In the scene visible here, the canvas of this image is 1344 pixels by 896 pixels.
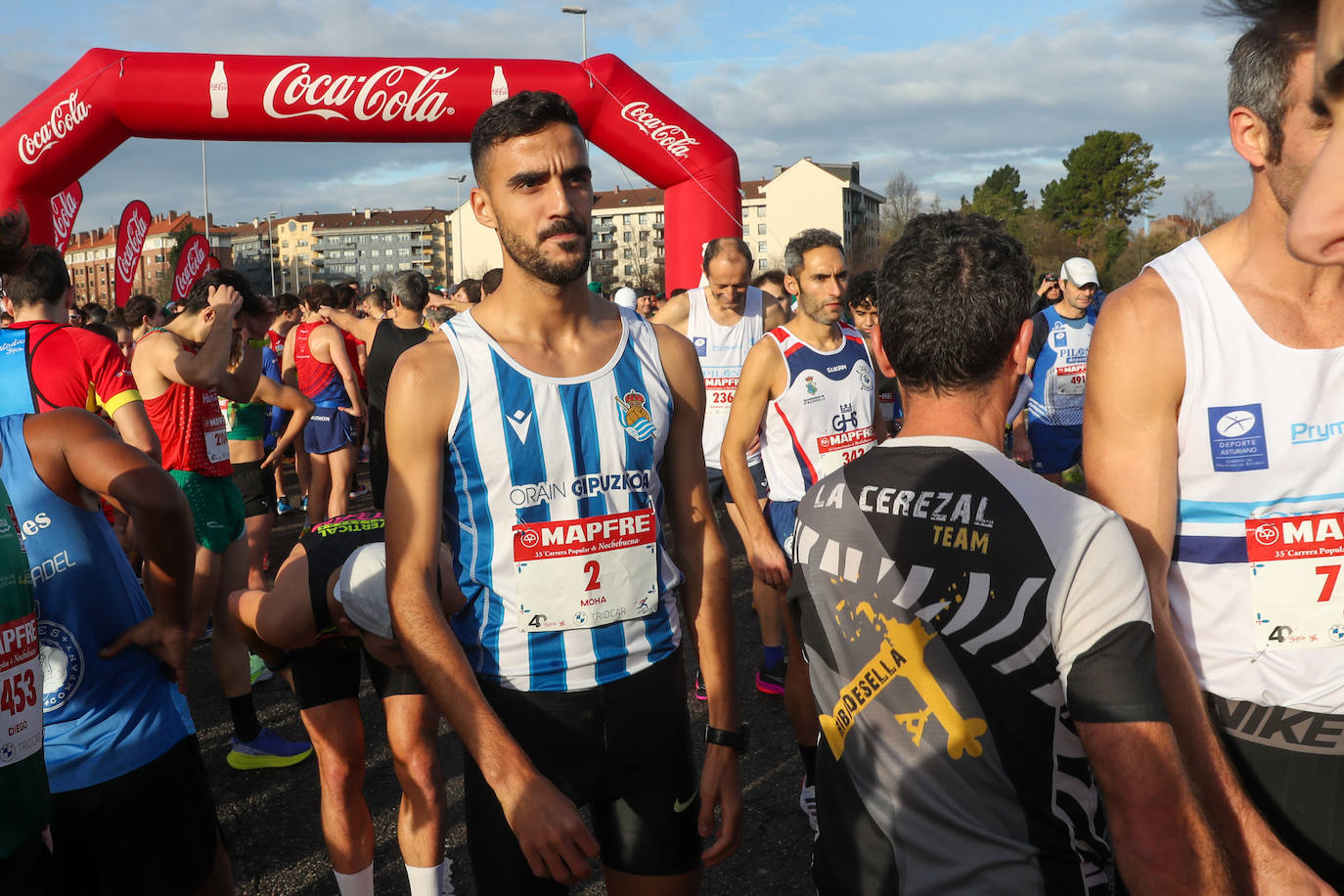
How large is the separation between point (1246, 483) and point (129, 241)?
1287 centimetres

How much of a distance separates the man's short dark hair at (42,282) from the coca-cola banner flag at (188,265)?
670cm

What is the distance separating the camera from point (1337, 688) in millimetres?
1770

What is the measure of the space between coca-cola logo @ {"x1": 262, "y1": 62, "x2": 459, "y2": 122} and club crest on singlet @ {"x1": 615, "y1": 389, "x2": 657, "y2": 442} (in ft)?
29.6

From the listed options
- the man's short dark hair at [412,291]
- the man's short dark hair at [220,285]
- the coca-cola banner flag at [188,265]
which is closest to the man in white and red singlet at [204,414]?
the man's short dark hair at [220,285]

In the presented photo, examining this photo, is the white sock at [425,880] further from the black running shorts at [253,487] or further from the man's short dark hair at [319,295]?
the man's short dark hair at [319,295]

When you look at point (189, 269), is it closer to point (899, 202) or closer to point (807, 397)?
point (807, 397)

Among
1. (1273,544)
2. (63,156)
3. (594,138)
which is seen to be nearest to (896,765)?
(1273,544)

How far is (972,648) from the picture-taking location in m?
1.44

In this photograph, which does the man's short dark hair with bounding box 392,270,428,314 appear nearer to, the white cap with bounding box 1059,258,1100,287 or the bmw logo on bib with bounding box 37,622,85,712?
the bmw logo on bib with bounding box 37,622,85,712

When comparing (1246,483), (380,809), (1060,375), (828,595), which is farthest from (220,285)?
(1060,375)

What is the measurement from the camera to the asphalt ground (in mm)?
3549

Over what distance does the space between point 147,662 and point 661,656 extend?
136 cm

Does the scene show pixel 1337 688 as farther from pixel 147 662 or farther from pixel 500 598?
pixel 147 662

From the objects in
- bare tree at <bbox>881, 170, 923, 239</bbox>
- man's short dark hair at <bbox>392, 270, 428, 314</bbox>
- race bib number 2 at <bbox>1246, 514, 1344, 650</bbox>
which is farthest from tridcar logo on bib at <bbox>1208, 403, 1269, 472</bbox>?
bare tree at <bbox>881, 170, 923, 239</bbox>
